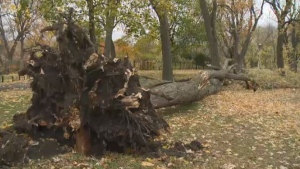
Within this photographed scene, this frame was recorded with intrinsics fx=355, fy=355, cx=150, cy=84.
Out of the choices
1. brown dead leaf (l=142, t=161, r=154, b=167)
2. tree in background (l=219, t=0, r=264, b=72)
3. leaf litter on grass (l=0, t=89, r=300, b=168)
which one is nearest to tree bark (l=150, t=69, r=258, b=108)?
leaf litter on grass (l=0, t=89, r=300, b=168)

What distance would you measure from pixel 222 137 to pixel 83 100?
2811 millimetres

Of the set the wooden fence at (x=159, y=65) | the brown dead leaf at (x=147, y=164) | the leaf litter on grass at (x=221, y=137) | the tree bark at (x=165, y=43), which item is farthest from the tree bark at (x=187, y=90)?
the wooden fence at (x=159, y=65)

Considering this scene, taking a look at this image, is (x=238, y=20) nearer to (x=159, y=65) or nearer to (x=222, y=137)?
(x=159, y=65)

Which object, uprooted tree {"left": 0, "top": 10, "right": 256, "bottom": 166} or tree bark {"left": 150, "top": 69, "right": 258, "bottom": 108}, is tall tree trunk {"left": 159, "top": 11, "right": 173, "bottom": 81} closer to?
tree bark {"left": 150, "top": 69, "right": 258, "bottom": 108}

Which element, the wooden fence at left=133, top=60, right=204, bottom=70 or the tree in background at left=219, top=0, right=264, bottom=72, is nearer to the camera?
the tree in background at left=219, top=0, right=264, bottom=72

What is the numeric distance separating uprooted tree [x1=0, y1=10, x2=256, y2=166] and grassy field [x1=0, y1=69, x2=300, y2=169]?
1.08ft

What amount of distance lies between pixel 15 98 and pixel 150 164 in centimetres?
686

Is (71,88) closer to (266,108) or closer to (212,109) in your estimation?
(212,109)

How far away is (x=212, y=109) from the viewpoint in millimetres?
9312

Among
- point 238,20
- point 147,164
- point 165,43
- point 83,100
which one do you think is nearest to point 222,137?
point 147,164

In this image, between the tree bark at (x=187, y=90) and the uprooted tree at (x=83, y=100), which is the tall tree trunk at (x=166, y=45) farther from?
the uprooted tree at (x=83, y=100)

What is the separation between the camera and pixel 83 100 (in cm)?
520

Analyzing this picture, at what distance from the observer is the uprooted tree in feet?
16.8

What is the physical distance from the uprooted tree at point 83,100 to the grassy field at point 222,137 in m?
0.33
